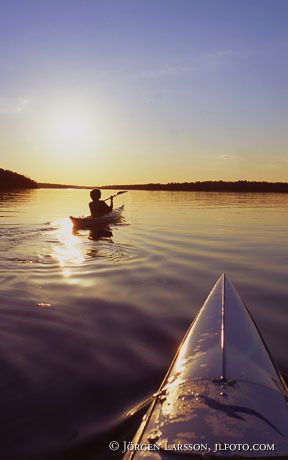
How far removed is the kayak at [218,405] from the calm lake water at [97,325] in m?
0.63

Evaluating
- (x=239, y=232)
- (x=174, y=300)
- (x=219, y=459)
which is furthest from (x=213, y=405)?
(x=239, y=232)

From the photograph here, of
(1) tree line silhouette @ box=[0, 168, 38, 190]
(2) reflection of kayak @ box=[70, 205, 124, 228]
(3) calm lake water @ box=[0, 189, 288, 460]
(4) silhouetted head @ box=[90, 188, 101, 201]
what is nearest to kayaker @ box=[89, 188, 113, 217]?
(4) silhouetted head @ box=[90, 188, 101, 201]

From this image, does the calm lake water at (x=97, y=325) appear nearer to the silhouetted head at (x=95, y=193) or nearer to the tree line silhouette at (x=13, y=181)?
the silhouetted head at (x=95, y=193)

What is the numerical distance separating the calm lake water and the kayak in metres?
0.63

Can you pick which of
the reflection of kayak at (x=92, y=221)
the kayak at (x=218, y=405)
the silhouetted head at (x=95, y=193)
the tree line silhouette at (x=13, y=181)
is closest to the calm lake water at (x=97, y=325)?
the kayak at (x=218, y=405)

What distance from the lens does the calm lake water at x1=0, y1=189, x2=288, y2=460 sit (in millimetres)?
3389

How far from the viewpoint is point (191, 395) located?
9.87ft

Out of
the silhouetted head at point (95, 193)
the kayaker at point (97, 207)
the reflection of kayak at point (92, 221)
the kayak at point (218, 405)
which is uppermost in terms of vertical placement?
the silhouetted head at point (95, 193)

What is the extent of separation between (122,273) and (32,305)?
330 centimetres

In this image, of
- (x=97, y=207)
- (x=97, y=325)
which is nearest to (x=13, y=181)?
(x=97, y=207)

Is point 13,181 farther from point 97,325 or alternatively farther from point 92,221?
point 97,325

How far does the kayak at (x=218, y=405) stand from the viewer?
241 centimetres

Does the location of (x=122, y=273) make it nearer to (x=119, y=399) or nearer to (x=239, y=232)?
(x=119, y=399)

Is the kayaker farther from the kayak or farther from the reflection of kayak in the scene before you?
the kayak
